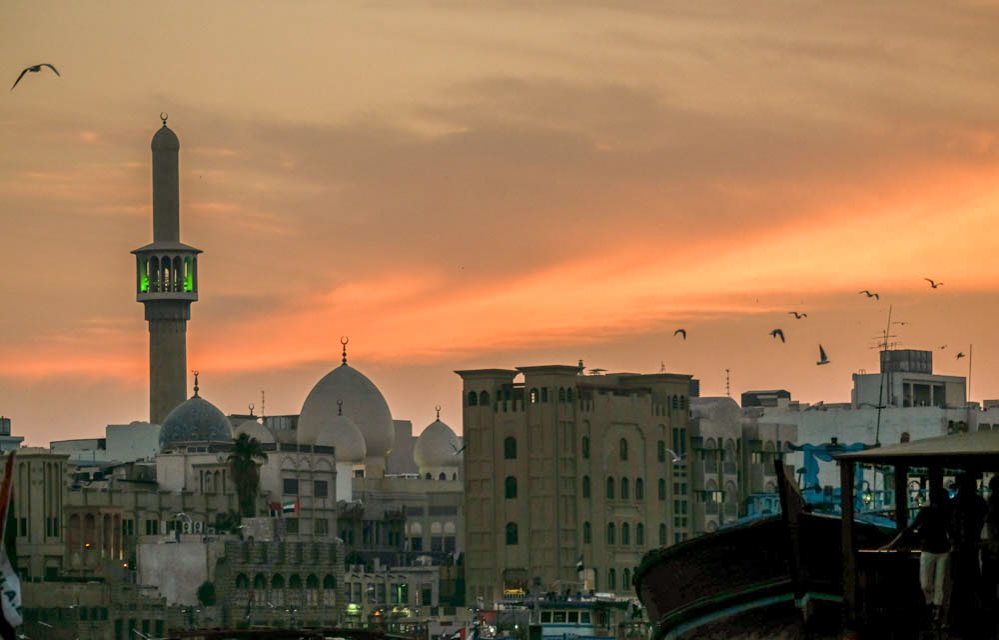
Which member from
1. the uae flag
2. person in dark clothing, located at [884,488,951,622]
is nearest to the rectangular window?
the uae flag

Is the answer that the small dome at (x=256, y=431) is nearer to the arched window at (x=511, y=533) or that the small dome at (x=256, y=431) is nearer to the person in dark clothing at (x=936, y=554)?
the arched window at (x=511, y=533)

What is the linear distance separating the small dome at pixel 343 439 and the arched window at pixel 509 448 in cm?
2187

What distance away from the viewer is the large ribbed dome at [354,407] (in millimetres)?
145625

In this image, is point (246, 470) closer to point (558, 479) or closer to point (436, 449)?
point (558, 479)

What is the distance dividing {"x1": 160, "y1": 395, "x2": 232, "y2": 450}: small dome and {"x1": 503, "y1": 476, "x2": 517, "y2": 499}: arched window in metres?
18.6

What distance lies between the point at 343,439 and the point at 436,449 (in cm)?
1001

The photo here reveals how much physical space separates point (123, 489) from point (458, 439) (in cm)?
3550

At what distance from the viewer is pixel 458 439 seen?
15500cm

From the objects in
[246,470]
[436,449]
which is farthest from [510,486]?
[436,449]

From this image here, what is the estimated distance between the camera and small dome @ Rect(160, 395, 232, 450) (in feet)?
430

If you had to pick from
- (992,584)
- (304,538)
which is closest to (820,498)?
(304,538)

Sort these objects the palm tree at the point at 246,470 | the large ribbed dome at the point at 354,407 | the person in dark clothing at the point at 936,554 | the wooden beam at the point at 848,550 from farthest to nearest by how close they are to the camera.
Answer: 1. the large ribbed dome at the point at 354,407
2. the palm tree at the point at 246,470
3. the wooden beam at the point at 848,550
4. the person in dark clothing at the point at 936,554

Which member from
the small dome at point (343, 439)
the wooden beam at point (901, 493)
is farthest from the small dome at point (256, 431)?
the wooden beam at point (901, 493)

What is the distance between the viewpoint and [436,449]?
493 feet
